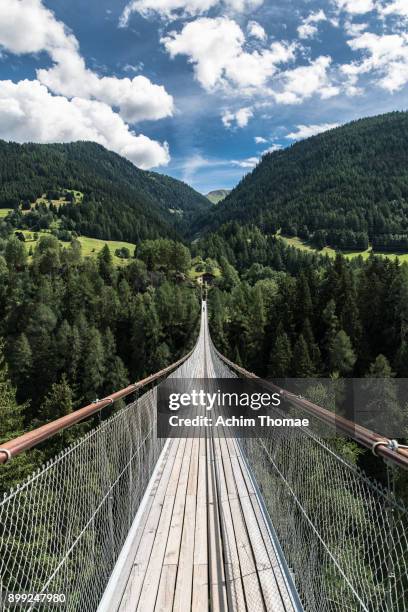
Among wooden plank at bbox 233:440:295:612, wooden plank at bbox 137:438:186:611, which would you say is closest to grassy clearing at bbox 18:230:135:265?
wooden plank at bbox 137:438:186:611

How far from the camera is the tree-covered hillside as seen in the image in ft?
372

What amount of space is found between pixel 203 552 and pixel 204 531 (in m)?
0.35

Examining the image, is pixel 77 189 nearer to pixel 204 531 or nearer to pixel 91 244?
pixel 91 244

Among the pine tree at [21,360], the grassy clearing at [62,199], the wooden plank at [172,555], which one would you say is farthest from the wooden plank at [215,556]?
the grassy clearing at [62,199]

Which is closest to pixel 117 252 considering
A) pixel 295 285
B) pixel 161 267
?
pixel 161 267

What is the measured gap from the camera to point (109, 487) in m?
2.88

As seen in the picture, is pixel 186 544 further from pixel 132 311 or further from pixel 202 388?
pixel 132 311

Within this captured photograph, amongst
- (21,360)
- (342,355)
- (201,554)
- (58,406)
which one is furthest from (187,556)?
(21,360)

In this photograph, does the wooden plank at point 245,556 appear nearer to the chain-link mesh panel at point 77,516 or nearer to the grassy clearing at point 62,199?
the chain-link mesh panel at point 77,516

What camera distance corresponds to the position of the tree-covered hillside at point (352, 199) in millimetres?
113500

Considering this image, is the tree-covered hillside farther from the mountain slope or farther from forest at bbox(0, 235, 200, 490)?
forest at bbox(0, 235, 200, 490)

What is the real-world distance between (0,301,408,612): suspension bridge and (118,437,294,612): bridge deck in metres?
0.01

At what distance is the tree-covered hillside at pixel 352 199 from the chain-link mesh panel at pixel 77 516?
113 meters

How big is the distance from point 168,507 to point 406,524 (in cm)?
309
